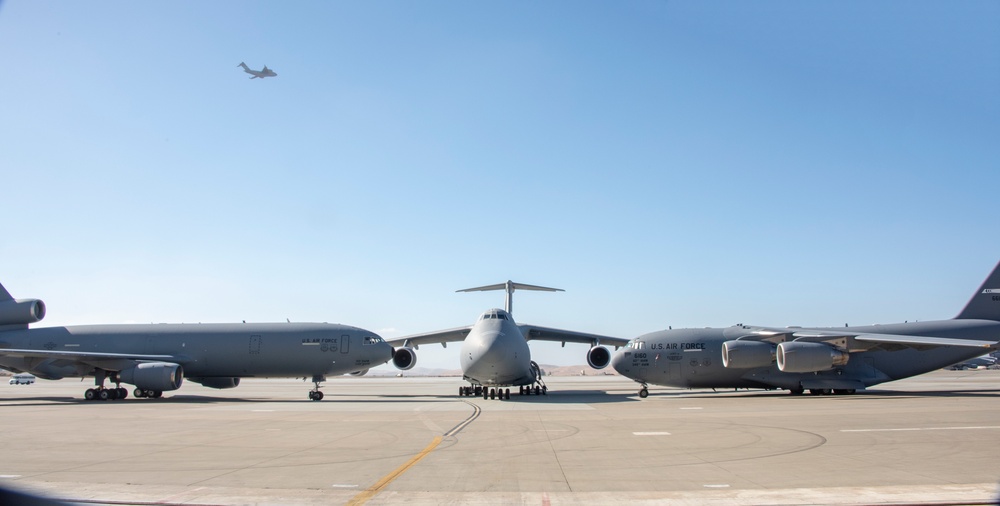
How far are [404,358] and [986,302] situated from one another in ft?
90.7

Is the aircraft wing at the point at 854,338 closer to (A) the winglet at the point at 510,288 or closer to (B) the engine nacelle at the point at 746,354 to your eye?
(B) the engine nacelle at the point at 746,354

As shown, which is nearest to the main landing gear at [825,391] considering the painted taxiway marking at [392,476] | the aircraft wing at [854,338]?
the aircraft wing at [854,338]

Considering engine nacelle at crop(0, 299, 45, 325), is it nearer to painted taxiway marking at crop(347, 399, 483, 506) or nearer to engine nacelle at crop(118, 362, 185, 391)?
engine nacelle at crop(118, 362, 185, 391)

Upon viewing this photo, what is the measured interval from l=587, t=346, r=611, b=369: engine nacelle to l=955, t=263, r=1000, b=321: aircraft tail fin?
53.6 ft

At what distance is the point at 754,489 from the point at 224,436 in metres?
11.3

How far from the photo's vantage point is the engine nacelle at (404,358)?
3509 cm

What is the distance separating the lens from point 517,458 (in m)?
11.3

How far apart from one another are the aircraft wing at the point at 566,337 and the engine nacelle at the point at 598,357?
1.60 meters

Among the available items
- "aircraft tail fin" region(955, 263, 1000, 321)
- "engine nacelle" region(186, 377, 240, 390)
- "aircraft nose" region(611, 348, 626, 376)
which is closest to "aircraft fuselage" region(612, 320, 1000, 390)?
"aircraft nose" region(611, 348, 626, 376)

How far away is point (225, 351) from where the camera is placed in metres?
33.2

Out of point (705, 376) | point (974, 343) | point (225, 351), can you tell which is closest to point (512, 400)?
point (705, 376)

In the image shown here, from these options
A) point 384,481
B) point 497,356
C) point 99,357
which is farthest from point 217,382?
point 384,481

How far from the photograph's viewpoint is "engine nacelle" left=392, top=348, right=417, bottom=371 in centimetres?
3509

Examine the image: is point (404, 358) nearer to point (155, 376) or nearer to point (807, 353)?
point (155, 376)
